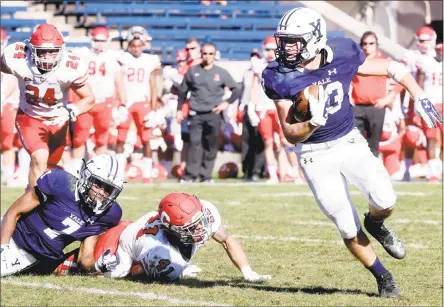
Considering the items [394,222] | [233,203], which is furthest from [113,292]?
[233,203]

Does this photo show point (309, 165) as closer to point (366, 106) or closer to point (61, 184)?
point (61, 184)

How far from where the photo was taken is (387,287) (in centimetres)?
538

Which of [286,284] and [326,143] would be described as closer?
[326,143]

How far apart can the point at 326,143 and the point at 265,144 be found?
736cm

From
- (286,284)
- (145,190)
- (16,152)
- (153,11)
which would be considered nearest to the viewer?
(286,284)

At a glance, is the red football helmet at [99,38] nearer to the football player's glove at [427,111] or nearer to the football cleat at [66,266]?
the football cleat at [66,266]

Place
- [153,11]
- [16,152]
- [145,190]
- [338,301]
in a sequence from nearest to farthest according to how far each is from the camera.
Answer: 1. [338,301]
2. [145,190]
3. [16,152]
4. [153,11]

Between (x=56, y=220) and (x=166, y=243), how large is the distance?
64 centimetres

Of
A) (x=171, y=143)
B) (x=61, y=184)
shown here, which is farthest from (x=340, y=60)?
(x=171, y=143)

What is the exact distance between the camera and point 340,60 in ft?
18.1

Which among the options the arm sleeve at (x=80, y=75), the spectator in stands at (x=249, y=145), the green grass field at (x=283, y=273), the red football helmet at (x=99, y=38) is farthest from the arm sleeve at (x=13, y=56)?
the spectator in stands at (x=249, y=145)

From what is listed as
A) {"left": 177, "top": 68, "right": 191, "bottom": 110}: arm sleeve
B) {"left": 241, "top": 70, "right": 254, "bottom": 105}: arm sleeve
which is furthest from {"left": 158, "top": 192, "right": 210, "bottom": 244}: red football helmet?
{"left": 241, "top": 70, "right": 254, "bottom": 105}: arm sleeve

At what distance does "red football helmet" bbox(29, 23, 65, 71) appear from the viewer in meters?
7.86

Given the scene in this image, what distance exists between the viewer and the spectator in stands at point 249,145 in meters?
13.3
